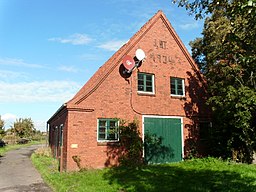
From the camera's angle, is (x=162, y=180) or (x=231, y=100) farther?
(x=231, y=100)

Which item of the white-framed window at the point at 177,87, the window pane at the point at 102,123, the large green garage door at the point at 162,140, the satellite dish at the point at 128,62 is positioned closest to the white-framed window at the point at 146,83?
the satellite dish at the point at 128,62

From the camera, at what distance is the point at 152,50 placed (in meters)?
16.5

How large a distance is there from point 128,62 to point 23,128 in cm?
4323

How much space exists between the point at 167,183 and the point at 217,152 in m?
8.35

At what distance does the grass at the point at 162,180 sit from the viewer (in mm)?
8773

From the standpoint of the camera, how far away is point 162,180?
1006cm

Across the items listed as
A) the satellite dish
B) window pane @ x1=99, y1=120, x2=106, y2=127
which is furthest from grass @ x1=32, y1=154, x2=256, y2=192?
the satellite dish

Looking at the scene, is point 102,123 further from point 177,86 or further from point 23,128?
point 23,128

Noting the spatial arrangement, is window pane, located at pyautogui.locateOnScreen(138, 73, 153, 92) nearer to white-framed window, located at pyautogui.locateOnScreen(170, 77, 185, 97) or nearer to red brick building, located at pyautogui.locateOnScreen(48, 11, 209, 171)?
red brick building, located at pyautogui.locateOnScreen(48, 11, 209, 171)

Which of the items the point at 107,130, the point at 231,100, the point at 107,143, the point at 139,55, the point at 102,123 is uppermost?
the point at 139,55

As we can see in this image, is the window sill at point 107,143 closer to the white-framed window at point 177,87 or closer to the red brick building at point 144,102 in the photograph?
the red brick building at point 144,102

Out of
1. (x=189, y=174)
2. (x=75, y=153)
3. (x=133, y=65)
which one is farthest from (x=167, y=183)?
(x=133, y=65)

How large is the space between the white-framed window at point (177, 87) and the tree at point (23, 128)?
42.6m

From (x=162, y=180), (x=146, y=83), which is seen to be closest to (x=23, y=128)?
(x=146, y=83)
